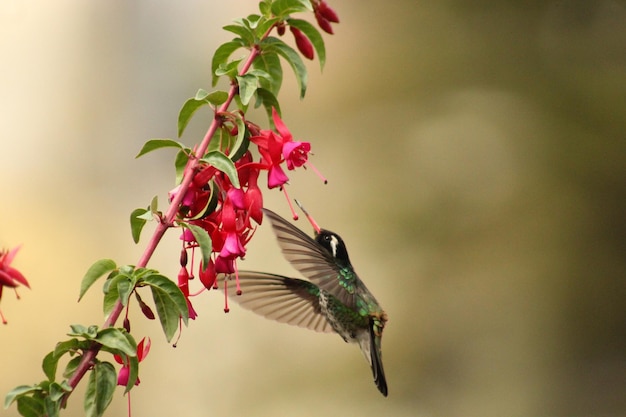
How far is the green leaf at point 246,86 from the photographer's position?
2.89 ft

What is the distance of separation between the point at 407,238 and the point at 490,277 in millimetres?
456

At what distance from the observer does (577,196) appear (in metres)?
3.66

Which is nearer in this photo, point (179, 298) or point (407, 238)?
point (179, 298)

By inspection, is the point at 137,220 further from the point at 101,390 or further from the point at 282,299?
the point at 282,299

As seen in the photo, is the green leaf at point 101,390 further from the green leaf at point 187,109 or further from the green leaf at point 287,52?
the green leaf at point 287,52

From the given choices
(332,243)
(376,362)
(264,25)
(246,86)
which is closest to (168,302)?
(246,86)

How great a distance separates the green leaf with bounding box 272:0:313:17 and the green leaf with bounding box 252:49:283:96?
2.3 inches

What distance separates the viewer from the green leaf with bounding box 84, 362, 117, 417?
79 centimetres

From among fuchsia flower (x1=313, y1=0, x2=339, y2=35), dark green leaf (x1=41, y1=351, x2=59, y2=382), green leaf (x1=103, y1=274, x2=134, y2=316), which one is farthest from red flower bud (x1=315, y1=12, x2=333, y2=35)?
dark green leaf (x1=41, y1=351, x2=59, y2=382)

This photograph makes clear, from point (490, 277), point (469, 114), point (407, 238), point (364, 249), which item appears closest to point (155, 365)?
point (364, 249)

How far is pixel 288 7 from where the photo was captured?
37.8 inches

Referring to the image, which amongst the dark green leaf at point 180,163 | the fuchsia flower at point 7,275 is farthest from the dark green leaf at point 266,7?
the fuchsia flower at point 7,275

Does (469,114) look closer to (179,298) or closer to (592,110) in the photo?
(592,110)

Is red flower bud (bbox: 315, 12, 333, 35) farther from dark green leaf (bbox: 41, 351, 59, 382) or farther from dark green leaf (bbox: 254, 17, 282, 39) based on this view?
dark green leaf (bbox: 41, 351, 59, 382)
